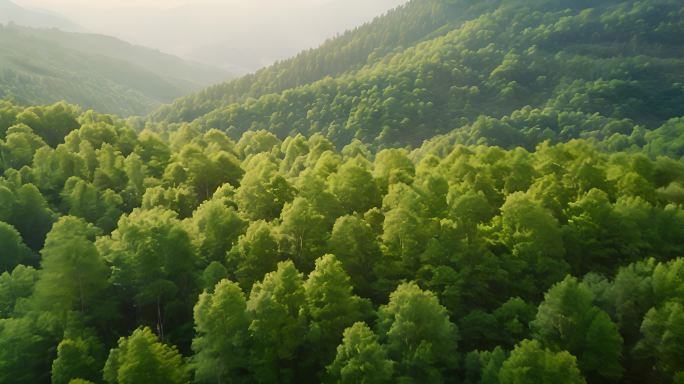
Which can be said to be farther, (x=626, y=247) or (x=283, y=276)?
(x=626, y=247)


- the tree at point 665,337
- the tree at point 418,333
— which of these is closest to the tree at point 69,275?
the tree at point 418,333

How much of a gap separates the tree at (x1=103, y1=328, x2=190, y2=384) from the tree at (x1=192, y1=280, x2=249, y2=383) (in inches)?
108

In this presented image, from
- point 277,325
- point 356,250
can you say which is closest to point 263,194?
point 356,250

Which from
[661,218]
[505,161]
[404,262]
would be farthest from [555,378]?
[505,161]

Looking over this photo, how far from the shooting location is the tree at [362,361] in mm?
46375

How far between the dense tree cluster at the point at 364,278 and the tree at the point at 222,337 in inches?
5.8

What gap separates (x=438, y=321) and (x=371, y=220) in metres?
23.1

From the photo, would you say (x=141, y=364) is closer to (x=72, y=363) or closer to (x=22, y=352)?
(x=72, y=363)

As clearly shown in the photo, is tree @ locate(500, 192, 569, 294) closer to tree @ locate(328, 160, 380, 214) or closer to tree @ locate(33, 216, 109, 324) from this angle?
tree @ locate(328, 160, 380, 214)

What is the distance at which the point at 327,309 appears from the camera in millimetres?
53875

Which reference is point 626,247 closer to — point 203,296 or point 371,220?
point 371,220

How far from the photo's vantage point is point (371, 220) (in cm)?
7131

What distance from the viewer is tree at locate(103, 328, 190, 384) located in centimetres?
4525

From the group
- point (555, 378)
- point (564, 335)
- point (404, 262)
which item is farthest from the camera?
point (404, 262)
